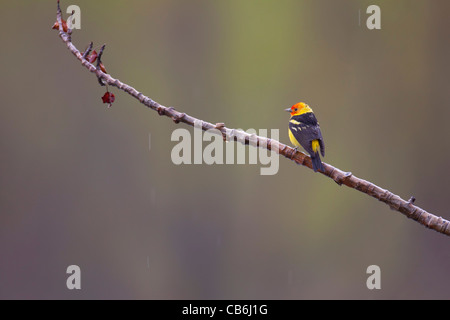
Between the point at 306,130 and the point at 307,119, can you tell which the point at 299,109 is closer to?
the point at 307,119

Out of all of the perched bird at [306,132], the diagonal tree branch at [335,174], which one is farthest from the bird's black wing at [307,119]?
the diagonal tree branch at [335,174]

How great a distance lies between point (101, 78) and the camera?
4.17 ft

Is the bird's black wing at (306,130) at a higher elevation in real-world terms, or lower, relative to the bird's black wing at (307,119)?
lower

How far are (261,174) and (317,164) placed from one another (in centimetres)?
328

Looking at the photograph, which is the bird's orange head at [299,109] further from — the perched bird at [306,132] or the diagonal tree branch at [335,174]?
the diagonal tree branch at [335,174]

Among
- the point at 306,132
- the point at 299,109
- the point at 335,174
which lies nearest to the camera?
the point at 335,174

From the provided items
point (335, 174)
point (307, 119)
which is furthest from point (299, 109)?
point (335, 174)

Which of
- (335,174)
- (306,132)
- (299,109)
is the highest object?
(299,109)

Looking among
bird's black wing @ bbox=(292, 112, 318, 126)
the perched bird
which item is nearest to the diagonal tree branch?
the perched bird

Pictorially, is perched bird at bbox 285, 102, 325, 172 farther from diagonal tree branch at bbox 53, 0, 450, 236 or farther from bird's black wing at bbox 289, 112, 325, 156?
diagonal tree branch at bbox 53, 0, 450, 236

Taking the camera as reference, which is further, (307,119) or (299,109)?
(299,109)

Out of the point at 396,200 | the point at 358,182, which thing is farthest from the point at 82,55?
the point at 396,200

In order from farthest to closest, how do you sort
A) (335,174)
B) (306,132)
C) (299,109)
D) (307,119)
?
(299,109) → (307,119) → (306,132) → (335,174)

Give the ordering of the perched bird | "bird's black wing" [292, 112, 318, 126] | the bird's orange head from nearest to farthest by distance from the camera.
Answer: the perched bird
"bird's black wing" [292, 112, 318, 126]
the bird's orange head
